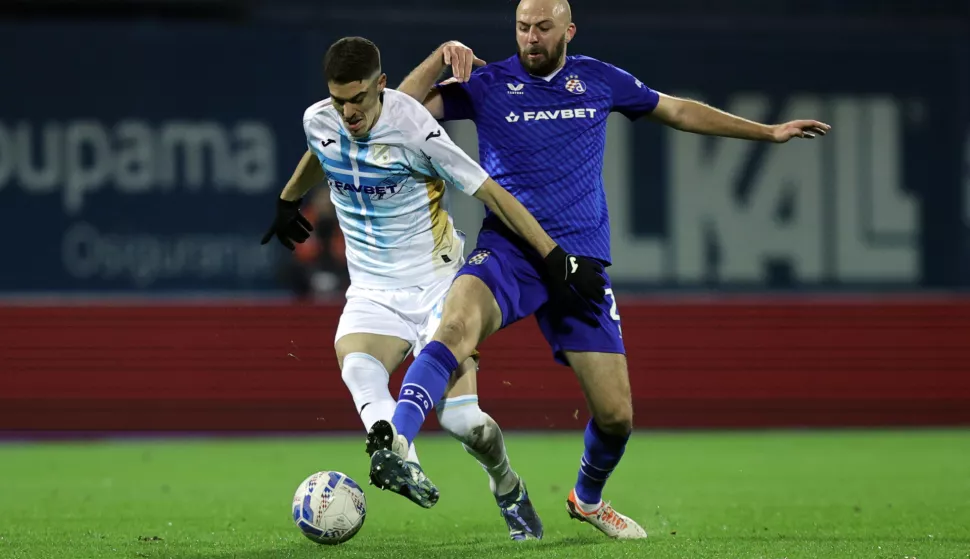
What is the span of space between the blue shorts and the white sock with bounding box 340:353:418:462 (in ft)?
1.80

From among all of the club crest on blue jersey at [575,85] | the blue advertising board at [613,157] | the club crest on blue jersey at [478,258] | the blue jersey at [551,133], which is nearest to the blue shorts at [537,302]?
the club crest on blue jersey at [478,258]

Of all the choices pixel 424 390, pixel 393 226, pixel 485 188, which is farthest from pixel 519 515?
pixel 485 188

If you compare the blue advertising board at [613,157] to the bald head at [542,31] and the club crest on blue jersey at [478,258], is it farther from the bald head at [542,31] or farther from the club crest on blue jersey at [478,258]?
the club crest on blue jersey at [478,258]

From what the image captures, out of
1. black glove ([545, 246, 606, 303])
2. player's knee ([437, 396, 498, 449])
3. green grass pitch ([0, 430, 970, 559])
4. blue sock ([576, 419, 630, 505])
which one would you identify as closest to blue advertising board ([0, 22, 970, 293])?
green grass pitch ([0, 430, 970, 559])

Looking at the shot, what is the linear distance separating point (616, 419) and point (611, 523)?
1.68 feet

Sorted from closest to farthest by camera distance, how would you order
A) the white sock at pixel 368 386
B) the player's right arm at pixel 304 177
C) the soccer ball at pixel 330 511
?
1. the soccer ball at pixel 330 511
2. the white sock at pixel 368 386
3. the player's right arm at pixel 304 177

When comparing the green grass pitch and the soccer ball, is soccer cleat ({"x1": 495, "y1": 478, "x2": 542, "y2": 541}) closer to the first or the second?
the green grass pitch

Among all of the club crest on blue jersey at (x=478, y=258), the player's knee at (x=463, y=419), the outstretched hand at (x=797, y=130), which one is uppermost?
the outstretched hand at (x=797, y=130)

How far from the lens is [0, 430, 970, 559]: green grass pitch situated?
612 cm

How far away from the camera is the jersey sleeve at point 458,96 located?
21.3 feet

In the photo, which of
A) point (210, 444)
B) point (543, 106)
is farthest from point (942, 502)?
point (210, 444)

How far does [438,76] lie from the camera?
648 centimetres

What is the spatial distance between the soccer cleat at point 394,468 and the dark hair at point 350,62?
1.41 metres

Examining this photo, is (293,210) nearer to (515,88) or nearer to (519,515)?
(515,88)
